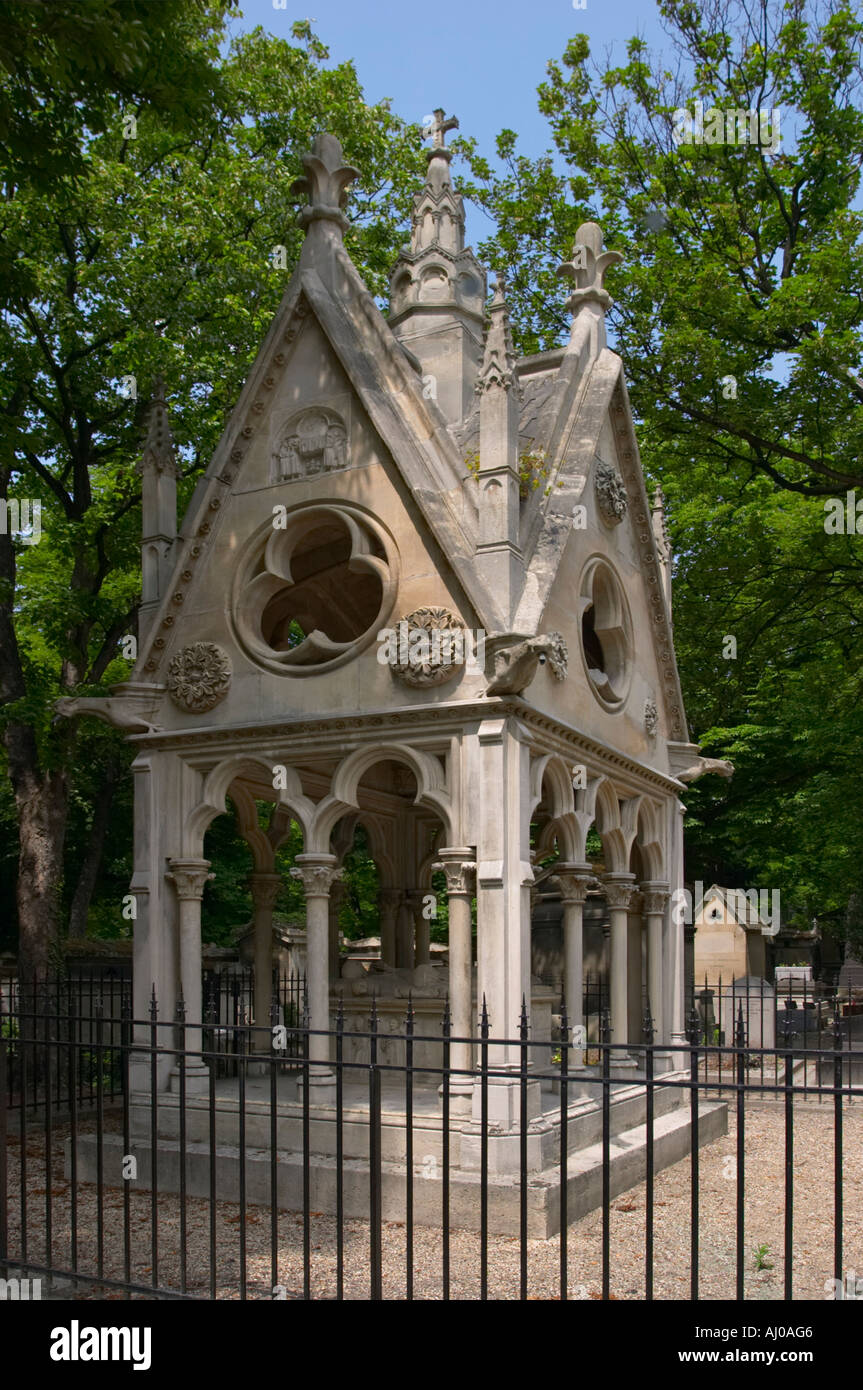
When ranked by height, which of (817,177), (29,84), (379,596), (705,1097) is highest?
(817,177)

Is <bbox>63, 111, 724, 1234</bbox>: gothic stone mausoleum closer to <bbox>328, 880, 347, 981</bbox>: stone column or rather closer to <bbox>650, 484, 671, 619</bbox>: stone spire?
<bbox>650, 484, 671, 619</bbox>: stone spire

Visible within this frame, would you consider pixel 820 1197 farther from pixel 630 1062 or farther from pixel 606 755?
pixel 606 755

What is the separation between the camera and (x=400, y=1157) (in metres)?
9.48

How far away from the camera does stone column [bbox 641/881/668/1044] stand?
1333 cm

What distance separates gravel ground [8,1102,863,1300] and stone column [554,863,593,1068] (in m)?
1.52

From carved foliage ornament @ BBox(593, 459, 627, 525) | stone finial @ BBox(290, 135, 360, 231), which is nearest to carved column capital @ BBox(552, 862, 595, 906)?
carved foliage ornament @ BBox(593, 459, 627, 525)

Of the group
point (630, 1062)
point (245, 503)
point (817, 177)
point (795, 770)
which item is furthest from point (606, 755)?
point (795, 770)

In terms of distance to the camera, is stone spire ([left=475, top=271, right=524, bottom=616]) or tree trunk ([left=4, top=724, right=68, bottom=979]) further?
tree trunk ([left=4, top=724, right=68, bottom=979])

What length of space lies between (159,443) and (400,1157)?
23.0ft

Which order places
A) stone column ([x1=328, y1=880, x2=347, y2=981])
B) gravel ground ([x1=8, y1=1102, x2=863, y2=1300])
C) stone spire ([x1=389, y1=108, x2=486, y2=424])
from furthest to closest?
stone column ([x1=328, y1=880, x2=347, y2=981])
stone spire ([x1=389, y1=108, x2=486, y2=424])
gravel ground ([x1=8, y1=1102, x2=863, y2=1300])

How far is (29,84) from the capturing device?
876 centimetres

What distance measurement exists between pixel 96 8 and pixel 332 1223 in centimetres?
803

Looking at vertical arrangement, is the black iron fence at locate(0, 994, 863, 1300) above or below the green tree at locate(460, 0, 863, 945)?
below

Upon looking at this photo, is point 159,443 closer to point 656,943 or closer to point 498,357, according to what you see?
point 498,357
